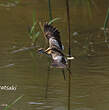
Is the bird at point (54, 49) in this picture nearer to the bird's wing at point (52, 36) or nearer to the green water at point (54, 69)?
the bird's wing at point (52, 36)

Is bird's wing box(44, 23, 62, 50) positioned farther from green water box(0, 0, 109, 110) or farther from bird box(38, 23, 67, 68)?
green water box(0, 0, 109, 110)

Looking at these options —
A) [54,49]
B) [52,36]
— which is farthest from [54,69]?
[54,49]

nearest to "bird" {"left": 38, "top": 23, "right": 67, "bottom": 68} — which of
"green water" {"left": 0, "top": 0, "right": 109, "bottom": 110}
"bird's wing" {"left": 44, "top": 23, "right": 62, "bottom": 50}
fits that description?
"bird's wing" {"left": 44, "top": 23, "right": 62, "bottom": 50}

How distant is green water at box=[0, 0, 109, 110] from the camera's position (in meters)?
4.51

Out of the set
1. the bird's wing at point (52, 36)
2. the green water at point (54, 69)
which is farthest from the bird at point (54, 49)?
the green water at point (54, 69)

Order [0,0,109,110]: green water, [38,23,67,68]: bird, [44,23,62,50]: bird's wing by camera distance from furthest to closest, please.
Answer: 1. [44,23,62,50]: bird's wing
2. [38,23,67,68]: bird
3. [0,0,109,110]: green water

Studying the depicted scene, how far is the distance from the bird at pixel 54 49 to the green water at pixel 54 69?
0.29 meters

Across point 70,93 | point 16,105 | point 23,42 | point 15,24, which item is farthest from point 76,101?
point 15,24

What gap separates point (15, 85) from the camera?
489 centimetres

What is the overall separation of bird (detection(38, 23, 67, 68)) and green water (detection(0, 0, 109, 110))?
293mm

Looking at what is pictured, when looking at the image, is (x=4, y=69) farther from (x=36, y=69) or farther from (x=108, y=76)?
(x=108, y=76)

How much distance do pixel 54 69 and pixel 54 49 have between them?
652mm

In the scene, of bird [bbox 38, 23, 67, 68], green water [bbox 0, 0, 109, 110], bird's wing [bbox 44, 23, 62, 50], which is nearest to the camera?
green water [bbox 0, 0, 109, 110]

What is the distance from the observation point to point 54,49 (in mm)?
4820
